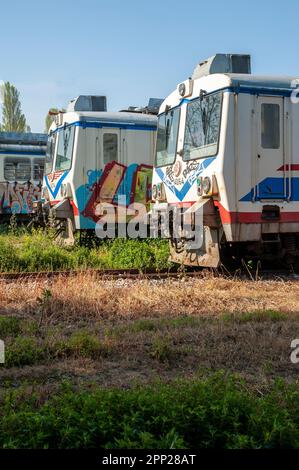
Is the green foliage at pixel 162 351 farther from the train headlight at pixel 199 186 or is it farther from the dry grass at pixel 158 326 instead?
the train headlight at pixel 199 186

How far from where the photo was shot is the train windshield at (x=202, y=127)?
9188 millimetres

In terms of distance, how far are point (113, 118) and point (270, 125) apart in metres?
5.02

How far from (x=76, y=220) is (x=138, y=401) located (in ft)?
31.8

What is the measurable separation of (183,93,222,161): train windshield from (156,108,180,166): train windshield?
18.3 inches

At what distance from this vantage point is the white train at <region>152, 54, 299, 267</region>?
8992 millimetres

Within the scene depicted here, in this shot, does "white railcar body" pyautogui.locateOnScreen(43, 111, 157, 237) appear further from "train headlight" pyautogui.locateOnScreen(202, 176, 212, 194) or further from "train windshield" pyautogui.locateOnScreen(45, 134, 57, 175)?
"train headlight" pyautogui.locateOnScreen(202, 176, 212, 194)

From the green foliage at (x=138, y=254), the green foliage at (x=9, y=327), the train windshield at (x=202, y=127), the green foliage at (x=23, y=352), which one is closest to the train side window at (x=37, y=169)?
the green foliage at (x=138, y=254)

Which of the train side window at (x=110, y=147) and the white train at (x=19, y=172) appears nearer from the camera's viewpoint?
the train side window at (x=110, y=147)

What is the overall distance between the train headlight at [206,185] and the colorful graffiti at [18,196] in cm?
1262

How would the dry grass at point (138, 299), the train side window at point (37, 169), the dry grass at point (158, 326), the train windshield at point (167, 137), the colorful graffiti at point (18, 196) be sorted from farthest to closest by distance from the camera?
the train side window at point (37, 169)
the colorful graffiti at point (18, 196)
the train windshield at point (167, 137)
the dry grass at point (138, 299)
the dry grass at point (158, 326)

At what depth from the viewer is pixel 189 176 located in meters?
9.89

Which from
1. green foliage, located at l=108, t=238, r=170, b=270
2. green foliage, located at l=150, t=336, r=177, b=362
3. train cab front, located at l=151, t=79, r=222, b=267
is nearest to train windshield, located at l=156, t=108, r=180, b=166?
train cab front, located at l=151, t=79, r=222, b=267

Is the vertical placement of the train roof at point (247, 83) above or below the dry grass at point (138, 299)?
above
